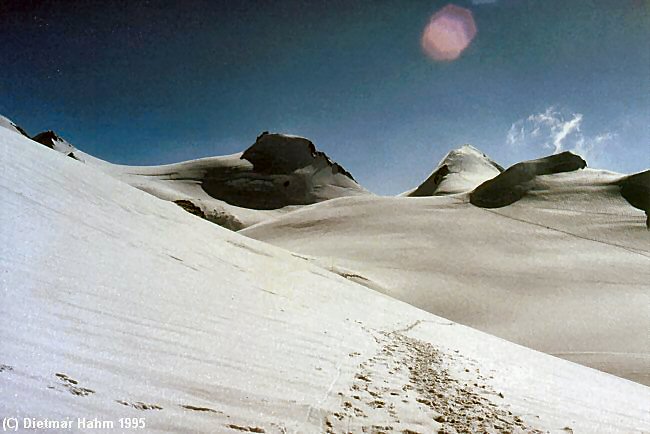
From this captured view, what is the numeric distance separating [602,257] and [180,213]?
2282 centimetres

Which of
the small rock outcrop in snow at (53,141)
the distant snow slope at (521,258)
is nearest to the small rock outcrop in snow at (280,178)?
the small rock outcrop in snow at (53,141)

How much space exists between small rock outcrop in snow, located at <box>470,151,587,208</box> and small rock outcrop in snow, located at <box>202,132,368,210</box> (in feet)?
115

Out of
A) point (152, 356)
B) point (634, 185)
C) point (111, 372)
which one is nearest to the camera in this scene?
point (111, 372)

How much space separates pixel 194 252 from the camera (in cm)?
870

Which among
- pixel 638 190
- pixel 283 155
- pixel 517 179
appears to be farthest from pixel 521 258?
pixel 283 155

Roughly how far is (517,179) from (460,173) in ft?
98.3

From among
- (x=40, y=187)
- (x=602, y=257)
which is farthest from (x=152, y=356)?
(x=602, y=257)

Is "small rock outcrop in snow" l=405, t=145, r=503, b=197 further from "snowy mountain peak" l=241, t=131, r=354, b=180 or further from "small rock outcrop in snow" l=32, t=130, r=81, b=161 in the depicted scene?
"small rock outcrop in snow" l=32, t=130, r=81, b=161

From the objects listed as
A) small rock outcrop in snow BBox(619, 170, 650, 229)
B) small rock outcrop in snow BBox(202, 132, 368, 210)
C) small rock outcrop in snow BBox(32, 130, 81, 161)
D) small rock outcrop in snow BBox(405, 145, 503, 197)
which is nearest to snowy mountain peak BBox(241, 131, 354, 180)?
small rock outcrop in snow BBox(202, 132, 368, 210)

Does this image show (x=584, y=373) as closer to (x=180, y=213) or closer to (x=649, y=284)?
(x=180, y=213)

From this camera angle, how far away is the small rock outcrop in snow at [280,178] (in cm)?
6762

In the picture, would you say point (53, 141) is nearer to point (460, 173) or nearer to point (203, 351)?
point (460, 173)

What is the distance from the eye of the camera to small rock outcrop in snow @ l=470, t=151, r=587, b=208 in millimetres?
36250

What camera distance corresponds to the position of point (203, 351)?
4.02m
